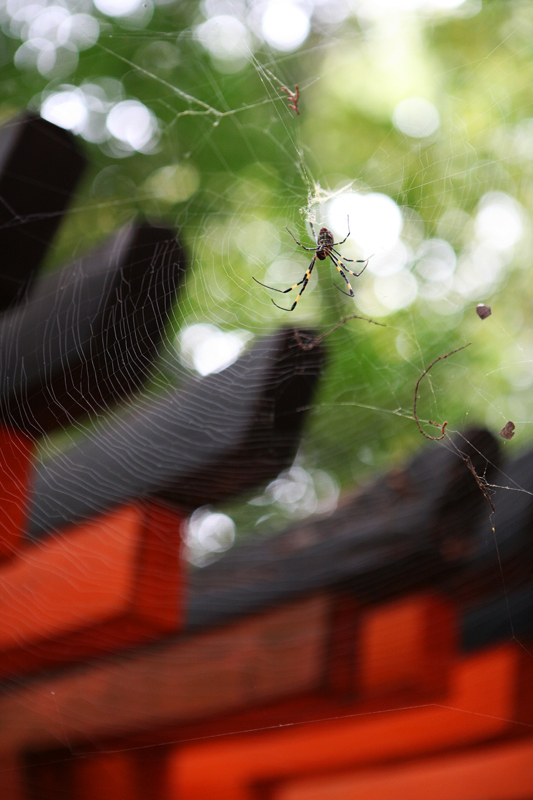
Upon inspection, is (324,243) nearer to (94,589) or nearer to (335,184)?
(335,184)

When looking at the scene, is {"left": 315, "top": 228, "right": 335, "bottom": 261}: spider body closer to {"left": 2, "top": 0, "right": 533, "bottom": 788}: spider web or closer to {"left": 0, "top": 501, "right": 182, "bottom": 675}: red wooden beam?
{"left": 2, "top": 0, "right": 533, "bottom": 788}: spider web

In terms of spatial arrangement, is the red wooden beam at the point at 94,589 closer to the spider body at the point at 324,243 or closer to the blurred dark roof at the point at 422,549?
the blurred dark roof at the point at 422,549

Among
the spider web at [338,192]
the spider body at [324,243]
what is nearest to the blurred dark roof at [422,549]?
the spider web at [338,192]

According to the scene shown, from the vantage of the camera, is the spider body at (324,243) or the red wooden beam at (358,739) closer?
the red wooden beam at (358,739)

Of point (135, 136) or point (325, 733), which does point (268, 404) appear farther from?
point (135, 136)

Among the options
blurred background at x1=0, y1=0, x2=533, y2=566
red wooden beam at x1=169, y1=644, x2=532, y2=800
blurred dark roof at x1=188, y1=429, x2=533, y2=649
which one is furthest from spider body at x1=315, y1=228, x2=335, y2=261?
red wooden beam at x1=169, y1=644, x2=532, y2=800

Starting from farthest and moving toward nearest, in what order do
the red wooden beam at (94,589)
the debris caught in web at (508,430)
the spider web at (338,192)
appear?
the spider web at (338,192) < the red wooden beam at (94,589) < the debris caught in web at (508,430)

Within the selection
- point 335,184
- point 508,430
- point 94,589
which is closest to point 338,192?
point 335,184
